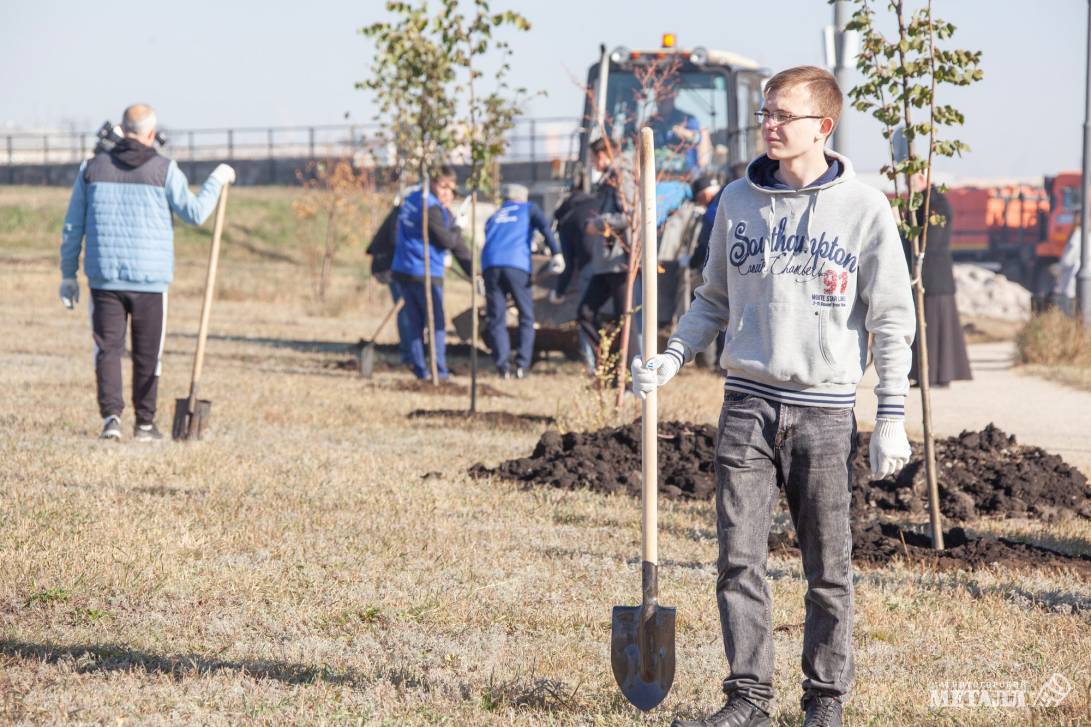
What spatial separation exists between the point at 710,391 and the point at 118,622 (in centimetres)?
886

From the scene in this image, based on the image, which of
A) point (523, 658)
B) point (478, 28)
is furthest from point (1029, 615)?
point (478, 28)

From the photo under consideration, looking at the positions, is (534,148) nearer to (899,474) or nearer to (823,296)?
(899,474)

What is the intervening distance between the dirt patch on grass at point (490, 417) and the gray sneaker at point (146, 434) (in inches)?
92.0

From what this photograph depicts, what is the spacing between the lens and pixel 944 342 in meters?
14.2

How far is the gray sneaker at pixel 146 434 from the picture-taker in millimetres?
9484

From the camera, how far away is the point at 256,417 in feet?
36.7

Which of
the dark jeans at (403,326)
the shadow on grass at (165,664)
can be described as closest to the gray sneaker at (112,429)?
the shadow on grass at (165,664)

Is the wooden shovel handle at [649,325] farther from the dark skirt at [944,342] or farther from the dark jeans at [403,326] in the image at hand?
the dark jeans at [403,326]

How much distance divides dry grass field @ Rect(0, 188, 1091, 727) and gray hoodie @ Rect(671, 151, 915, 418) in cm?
104

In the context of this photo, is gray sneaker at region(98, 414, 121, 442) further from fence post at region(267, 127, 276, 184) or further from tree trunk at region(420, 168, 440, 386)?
fence post at region(267, 127, 276, 184)

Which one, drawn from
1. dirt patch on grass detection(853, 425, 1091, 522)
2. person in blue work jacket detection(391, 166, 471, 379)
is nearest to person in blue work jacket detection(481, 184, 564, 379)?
person in blue work jacket detection(391, 166, 471, 379)

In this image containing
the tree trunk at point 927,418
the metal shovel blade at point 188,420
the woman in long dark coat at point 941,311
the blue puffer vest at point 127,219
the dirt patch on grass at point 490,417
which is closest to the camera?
the tree trunk at point 927,418

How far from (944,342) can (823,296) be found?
10.6 metres

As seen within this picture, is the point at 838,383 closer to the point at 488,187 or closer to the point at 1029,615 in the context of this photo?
the point at 1029,615
